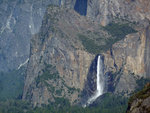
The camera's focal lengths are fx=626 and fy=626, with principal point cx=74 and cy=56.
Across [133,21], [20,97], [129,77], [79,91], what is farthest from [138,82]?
[20,97]

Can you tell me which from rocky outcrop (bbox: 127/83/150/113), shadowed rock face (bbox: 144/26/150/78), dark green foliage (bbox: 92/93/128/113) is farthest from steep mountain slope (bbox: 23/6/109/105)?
rocky outcrop (bbox: 127/83/150/113)

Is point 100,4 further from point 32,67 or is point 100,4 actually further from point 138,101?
point 138,101

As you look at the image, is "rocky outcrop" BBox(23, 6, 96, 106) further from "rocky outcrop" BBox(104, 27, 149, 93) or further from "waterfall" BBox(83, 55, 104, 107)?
"rocky outcrop" BBox(104, 27, 149, 93)

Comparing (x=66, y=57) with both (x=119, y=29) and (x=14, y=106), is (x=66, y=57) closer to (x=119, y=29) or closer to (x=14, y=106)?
(x=14, y=106)

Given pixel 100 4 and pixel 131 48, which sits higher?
pixel 100 4

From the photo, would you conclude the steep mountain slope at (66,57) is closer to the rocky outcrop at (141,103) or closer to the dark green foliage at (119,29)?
the dark green foliage at (119,29)

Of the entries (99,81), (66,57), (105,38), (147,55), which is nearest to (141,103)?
(147,55)

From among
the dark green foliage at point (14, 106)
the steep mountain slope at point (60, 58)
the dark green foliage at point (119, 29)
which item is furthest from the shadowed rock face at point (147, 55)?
the dark green foliage at point (14, 106)
